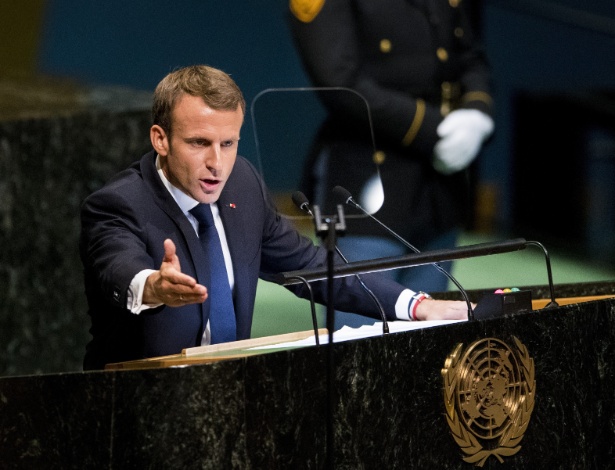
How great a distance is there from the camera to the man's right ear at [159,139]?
9.84 ft

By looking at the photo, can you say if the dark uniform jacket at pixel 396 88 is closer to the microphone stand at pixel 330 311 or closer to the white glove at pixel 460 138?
the white glove at pixel 460 138

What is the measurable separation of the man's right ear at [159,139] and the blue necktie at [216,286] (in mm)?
176

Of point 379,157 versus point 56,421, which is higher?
point 379,157

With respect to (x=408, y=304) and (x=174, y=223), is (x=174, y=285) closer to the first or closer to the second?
(x=174, y=223)

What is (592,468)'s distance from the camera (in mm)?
2846

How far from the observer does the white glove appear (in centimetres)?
473

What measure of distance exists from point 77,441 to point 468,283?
3557 millimetres

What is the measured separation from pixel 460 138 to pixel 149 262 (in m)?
2.34

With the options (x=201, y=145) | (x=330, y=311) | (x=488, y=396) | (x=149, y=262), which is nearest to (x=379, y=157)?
(x=201, y=145)

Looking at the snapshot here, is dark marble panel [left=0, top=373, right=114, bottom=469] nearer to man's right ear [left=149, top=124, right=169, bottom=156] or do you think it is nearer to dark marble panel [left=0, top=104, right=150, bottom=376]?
man's right ear [left=149, top=124, right=169, bottom=156]

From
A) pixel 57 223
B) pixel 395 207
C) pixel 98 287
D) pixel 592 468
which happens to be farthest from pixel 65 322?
pixel 592 468

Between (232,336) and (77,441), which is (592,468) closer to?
(232,336)

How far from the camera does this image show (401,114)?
4.62m

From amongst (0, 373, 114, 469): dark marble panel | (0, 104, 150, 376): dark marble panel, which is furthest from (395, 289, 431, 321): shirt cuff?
(0, 104, 150, 376): dark marble panel
